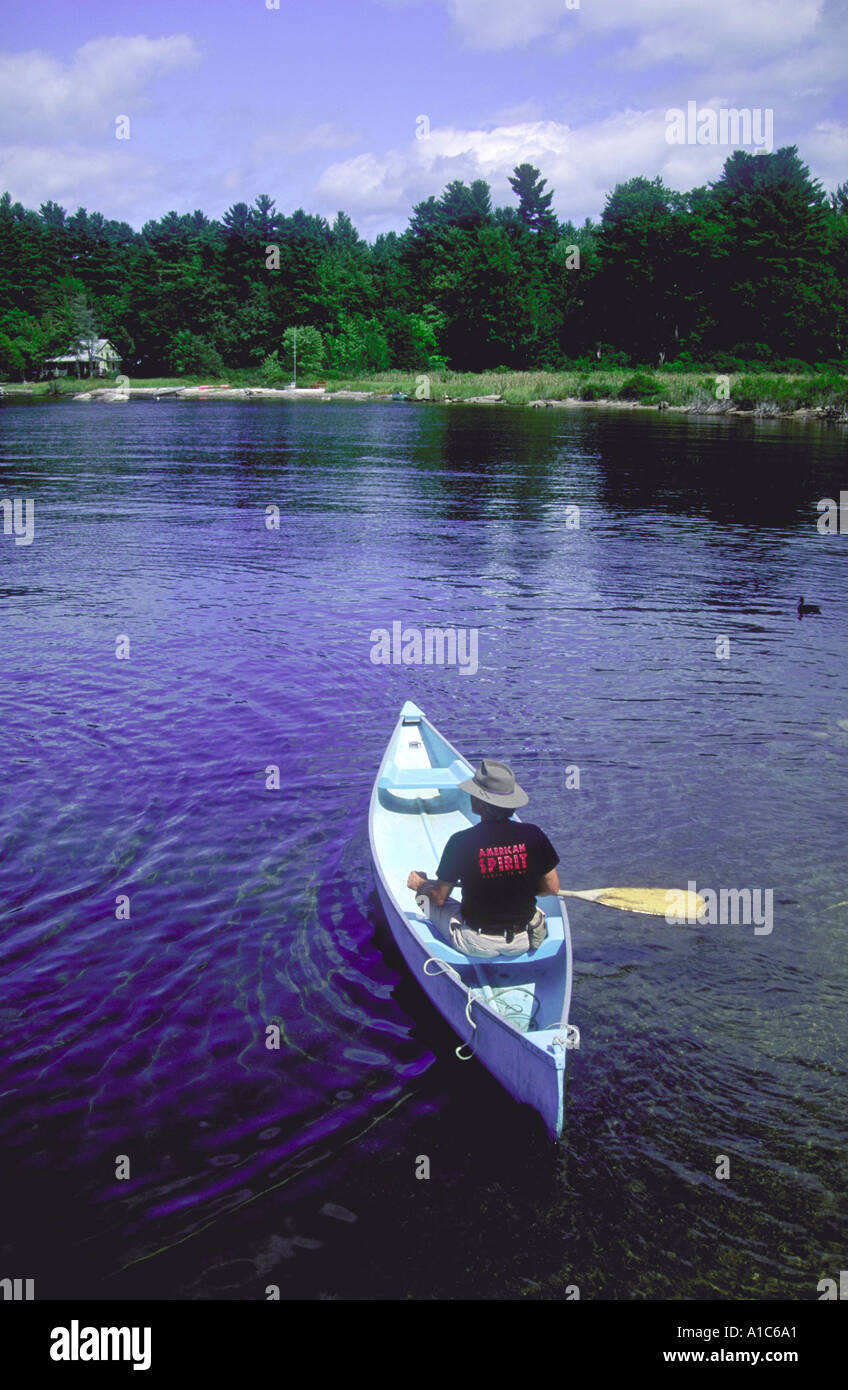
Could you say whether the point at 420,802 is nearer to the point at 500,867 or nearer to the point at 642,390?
the point at 500,867

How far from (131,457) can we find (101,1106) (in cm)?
5326

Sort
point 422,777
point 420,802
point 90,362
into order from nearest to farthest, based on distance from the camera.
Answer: point 420,802, point 422,777, point 90,362

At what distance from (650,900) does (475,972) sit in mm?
2914

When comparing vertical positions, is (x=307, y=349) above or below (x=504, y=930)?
above

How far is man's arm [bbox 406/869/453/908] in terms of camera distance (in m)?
8.30

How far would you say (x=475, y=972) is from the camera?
8.21 meters

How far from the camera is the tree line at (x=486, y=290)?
112562 millimetres

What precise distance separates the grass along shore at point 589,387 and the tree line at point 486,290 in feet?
21.4

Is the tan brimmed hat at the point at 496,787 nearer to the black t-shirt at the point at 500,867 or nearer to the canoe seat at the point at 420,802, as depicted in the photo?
the black t-shirt at the point at 500,867

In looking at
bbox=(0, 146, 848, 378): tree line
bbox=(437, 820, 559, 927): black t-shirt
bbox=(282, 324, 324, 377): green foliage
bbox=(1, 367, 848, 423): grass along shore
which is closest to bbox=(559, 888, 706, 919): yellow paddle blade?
bbox=(437, 820, 559, 927): black t-shirt

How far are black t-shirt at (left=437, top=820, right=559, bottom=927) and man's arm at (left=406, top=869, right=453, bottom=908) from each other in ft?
0.88

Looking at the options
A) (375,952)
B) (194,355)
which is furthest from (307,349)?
(375,952)

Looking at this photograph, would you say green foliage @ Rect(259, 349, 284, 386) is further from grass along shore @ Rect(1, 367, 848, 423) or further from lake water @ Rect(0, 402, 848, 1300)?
lake water @ Rect(0, 402, 848, 1300)

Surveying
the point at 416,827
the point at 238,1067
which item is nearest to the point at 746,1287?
the point at 238,1067
